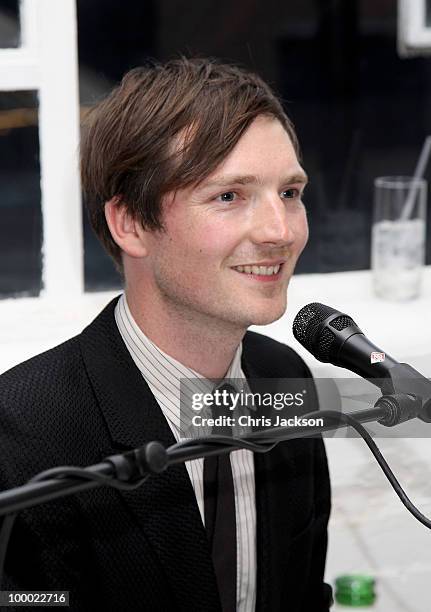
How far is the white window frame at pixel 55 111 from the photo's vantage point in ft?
7.04

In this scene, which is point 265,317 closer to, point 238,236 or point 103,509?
point 238,236

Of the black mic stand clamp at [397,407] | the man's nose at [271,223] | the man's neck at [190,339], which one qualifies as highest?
the man's nose at [271,223]

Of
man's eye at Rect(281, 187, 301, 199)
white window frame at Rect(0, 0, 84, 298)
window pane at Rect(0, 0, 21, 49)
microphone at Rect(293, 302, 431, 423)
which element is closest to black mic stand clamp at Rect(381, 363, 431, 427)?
microphone at Rect(293, 302, 431, 423)

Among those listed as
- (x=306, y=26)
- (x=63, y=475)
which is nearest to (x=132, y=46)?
(x=306, y=26)

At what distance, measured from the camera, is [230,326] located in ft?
4.60

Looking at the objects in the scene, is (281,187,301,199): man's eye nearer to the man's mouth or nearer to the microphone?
the man's mouth

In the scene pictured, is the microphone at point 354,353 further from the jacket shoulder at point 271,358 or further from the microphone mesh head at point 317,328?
the jacket shoulder at point 271,358

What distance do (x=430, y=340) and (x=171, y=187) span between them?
101 centimetres

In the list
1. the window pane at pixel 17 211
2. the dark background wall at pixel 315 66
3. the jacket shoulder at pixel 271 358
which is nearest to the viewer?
the jacket shoulder at pixel 271 358

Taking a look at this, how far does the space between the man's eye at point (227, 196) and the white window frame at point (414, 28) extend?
125 centimetres

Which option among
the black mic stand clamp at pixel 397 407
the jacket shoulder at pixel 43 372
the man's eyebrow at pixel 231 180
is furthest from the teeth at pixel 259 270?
the black mic stand clamp at pixel 397 407

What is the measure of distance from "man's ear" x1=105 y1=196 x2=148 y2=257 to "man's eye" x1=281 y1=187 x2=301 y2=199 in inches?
7.6

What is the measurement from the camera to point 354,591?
6.75 ft

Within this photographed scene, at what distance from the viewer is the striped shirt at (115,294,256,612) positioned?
1.43 meters
